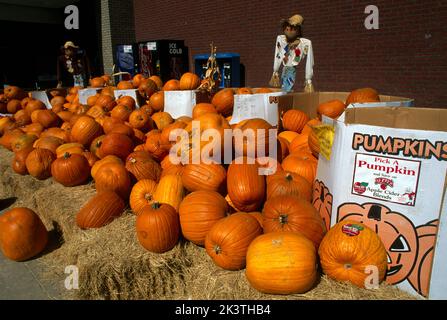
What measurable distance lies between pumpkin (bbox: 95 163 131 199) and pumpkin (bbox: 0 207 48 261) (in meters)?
0.74

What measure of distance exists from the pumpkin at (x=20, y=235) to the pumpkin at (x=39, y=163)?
3.33 ft

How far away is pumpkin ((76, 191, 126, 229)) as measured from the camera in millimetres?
3002

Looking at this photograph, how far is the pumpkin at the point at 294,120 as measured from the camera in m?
4.21

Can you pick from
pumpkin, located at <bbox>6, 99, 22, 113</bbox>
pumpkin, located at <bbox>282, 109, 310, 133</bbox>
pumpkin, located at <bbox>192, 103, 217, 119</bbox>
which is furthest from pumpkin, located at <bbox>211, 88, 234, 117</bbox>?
pumpkin, located at <bbox>6, 99, 22, 113</bbox>

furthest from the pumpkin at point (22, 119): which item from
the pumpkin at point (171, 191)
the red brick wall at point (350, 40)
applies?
the red brick wall at point (350, 40)

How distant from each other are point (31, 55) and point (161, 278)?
2410 centimetres

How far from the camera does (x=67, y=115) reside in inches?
239

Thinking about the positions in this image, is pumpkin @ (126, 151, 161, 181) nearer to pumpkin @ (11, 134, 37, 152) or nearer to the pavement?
the pavement

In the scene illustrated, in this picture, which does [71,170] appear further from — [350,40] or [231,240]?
[350,40]

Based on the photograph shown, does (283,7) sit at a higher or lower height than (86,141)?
higher

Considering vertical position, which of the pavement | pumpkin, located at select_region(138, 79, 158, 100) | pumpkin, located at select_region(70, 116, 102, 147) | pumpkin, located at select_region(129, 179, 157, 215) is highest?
pumpkin, located at select_region(138, 79, 158, 100)

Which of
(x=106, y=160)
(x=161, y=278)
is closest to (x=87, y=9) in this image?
(x=106, y=160)

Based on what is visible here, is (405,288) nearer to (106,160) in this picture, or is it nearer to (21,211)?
(106,160)

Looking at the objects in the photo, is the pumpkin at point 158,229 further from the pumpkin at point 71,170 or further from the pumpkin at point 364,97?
the pumpkin at point 364,97
